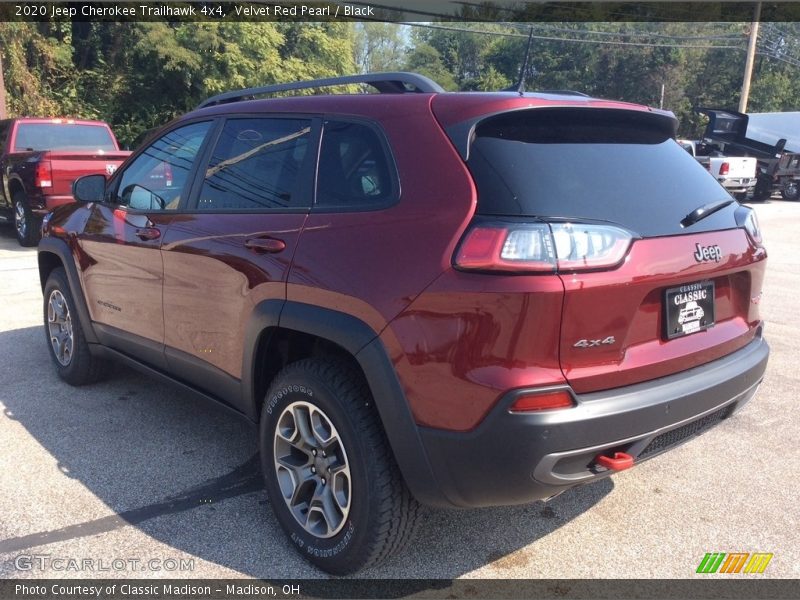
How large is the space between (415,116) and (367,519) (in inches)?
59.0

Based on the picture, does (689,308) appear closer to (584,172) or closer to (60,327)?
(584,172)

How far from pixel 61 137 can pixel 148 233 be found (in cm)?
894

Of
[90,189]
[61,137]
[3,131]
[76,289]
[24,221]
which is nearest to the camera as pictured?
[90,189]

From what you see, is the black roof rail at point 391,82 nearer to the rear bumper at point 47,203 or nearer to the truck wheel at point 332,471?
the truck wheel at point 332,471

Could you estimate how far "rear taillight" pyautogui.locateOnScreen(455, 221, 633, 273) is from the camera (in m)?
2.21

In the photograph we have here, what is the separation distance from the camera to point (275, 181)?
10.1ft

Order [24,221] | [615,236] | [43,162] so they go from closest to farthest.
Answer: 1. [615,236]
2. [43,162]
3. [24,221]

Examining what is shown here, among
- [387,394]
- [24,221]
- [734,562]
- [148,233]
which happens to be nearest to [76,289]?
[148,233]

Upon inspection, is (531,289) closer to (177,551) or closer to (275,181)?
(275,181)

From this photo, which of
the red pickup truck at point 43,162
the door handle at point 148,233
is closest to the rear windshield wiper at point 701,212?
the door handle at point 148,233

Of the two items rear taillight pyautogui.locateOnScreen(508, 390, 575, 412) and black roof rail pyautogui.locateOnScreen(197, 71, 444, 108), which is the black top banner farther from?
rear taillight pyautogui.locateOnScreen(508, 390, 575, 412)

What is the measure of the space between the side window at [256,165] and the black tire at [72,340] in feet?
5.94

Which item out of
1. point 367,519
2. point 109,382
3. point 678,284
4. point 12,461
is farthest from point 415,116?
point 109,382

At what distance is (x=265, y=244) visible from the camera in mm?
2928
